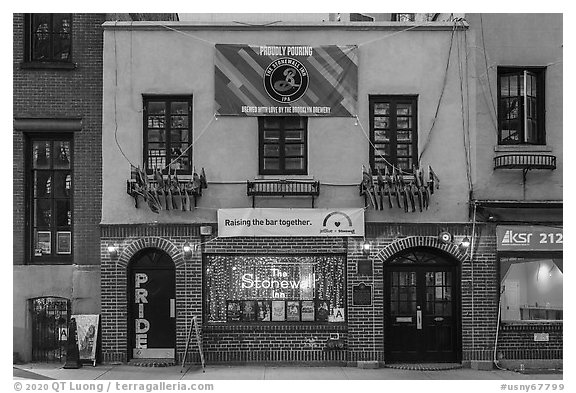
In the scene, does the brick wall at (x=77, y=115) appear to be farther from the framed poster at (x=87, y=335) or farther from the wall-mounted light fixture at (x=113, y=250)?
the framed poster at (x=87, y=335)

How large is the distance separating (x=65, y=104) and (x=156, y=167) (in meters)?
2.40

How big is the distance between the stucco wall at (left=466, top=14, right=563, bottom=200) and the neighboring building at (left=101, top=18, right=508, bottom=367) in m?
0.50

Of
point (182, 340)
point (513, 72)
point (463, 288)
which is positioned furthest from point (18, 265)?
point (513, 72)

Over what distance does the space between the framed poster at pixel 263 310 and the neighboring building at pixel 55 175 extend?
11.2 ft

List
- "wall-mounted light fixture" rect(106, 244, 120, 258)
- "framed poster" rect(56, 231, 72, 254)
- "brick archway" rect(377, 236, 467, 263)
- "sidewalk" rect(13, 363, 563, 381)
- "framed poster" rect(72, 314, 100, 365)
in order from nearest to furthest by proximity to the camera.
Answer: "sidewalk" rect(13, 363, 563, 381) → "framed poster" rect(72, 314, 100, 365) → "wall-mounted light fixture" rect(106, 244, 120, 258) → "brick archway" rect(377, 236, 467, 263) → "framed poster" rect(56, 231, 72, 254)

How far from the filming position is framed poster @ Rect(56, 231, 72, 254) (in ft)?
55.8

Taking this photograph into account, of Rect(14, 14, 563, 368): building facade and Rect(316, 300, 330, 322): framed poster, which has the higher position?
Rect(14, 14, 563, 368): building facade

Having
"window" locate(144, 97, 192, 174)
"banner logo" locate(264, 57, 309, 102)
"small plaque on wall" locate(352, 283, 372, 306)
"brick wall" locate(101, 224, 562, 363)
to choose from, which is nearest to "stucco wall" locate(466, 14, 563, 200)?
"brick wall" locate(101, 224, 562, 363)

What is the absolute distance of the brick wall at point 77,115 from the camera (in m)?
16.8

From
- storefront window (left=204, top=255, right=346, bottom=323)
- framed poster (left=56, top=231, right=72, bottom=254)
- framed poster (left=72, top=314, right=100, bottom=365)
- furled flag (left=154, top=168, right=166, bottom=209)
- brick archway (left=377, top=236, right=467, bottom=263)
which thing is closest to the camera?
furled flag (left=154, top=168, right=166, bottom=209)

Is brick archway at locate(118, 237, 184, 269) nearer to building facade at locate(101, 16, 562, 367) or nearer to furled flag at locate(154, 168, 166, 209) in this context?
building facade at locate(101, 16, 562, 367)

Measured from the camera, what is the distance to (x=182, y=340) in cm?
1645
